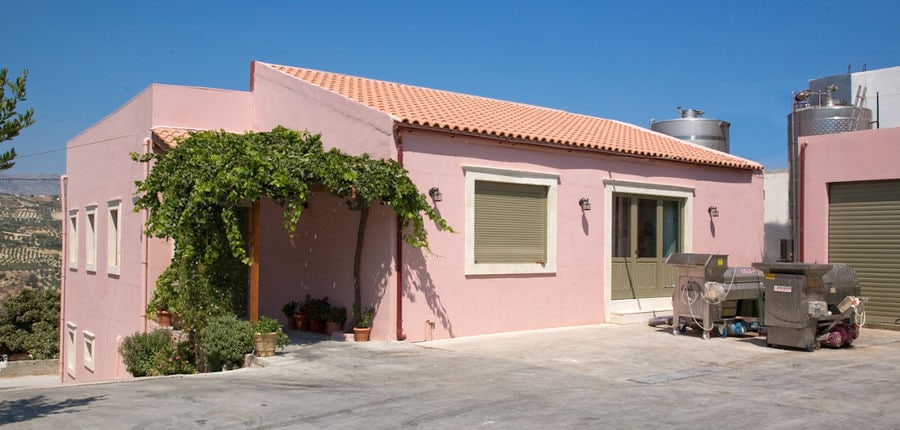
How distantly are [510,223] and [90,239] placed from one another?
11.3 meters

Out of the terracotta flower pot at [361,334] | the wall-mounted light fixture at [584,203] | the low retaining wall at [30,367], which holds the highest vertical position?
the wall-mounted light fixture at [584,203]

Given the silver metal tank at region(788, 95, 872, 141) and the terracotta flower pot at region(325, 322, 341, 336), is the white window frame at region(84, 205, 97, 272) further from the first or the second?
the silver metal tank at region(788, 95, 872, 141)

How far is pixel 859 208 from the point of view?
15555mm

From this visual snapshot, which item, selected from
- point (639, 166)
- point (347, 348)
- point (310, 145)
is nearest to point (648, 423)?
point (347, 348)

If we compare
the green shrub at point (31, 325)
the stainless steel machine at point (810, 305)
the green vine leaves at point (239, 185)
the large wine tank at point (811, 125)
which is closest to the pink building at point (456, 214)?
the green vine leaves at point (239, 185)

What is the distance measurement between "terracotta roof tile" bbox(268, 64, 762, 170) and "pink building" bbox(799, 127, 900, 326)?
2073mm

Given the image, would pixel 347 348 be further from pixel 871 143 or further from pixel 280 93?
pixel 871 143

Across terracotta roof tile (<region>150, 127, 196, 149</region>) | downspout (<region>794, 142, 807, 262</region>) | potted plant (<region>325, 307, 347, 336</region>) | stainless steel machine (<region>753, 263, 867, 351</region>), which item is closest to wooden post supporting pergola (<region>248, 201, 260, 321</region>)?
potted plant (<region>325, 307, 347, 336</region>)

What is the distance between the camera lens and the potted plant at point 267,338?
10.7 m

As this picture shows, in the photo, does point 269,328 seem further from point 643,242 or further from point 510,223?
point 643,242

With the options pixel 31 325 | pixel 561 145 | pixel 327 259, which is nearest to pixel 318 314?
pixel 327 259

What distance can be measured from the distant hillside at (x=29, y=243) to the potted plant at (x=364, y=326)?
3133 cm

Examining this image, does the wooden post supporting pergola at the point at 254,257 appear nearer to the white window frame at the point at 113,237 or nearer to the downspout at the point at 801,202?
the white window frame at the point at 113,237

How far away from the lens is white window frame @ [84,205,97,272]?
61.4 ft
